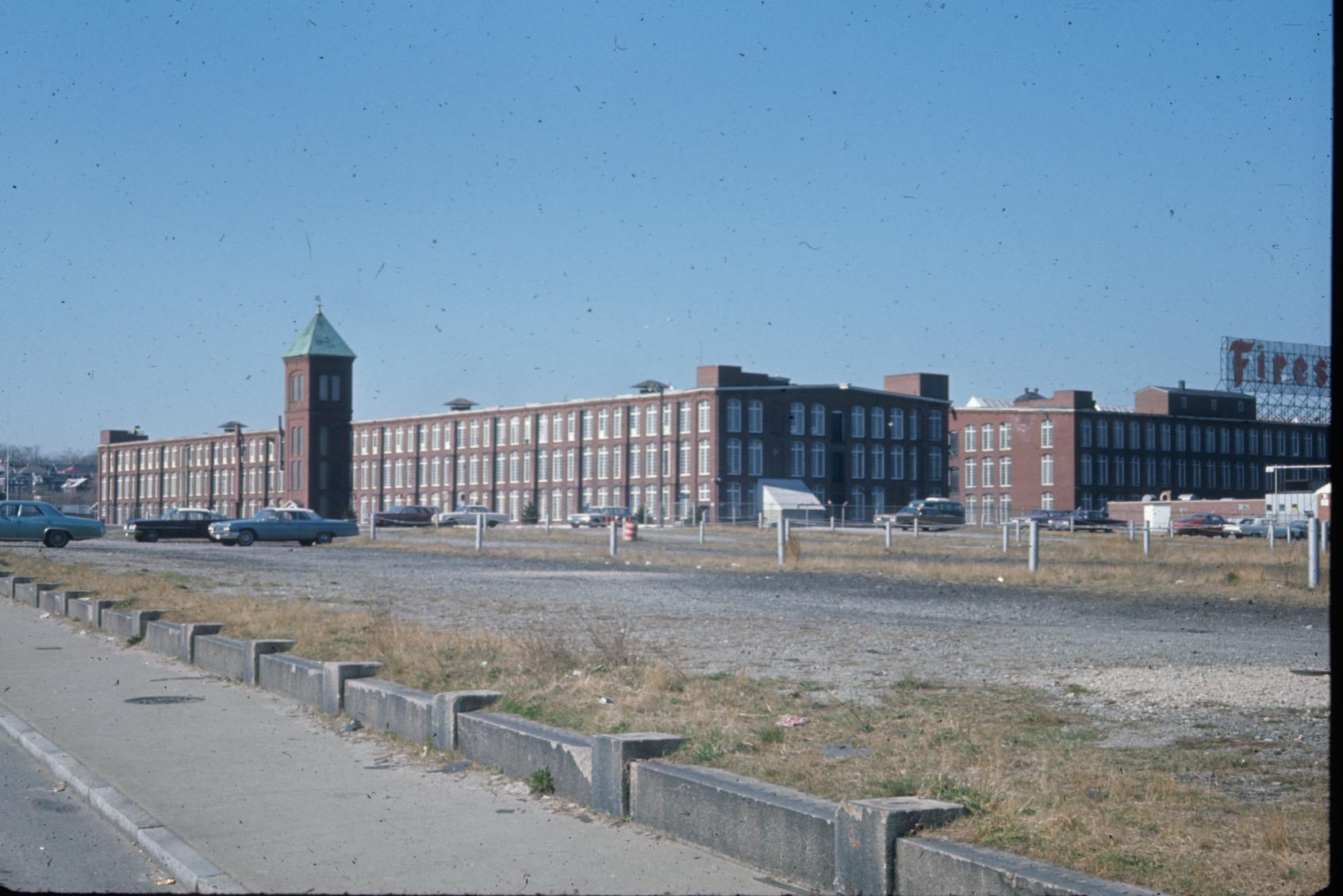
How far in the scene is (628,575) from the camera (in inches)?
1281

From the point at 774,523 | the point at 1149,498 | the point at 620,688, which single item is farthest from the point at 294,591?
the point at 1149,498

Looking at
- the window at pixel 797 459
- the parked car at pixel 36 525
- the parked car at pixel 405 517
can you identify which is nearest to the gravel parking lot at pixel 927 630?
the parked car at pixel 36 525

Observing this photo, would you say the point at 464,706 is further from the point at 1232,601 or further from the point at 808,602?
the point at 1232,601

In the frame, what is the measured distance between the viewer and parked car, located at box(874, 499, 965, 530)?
77.2 m

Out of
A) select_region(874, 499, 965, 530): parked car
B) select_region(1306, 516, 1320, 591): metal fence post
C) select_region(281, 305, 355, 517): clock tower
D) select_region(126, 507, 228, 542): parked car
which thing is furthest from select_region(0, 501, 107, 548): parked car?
select_region(281, 305, 355, 517): clock tower

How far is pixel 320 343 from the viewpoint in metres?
106

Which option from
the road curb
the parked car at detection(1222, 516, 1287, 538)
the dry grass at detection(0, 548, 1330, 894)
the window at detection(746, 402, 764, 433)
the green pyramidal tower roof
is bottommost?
the parked car at detection(1222, 516, 1287, 538)

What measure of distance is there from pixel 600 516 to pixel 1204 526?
35.8 meters

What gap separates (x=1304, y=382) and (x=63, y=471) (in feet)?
532

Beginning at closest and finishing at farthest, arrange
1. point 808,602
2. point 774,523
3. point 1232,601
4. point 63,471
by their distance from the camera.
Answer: point 808,602
point 1232,601
point 774,523
point 63,471

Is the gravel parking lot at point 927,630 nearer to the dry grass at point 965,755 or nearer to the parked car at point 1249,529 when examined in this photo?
the dry grass at point 965,755

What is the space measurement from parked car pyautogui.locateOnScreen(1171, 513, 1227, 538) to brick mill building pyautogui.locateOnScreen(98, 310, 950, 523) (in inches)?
957

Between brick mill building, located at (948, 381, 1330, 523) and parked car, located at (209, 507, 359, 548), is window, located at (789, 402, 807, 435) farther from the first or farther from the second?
parked car, located at (209, 507, 359, 548)

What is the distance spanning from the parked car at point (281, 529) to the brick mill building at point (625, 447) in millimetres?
35671
